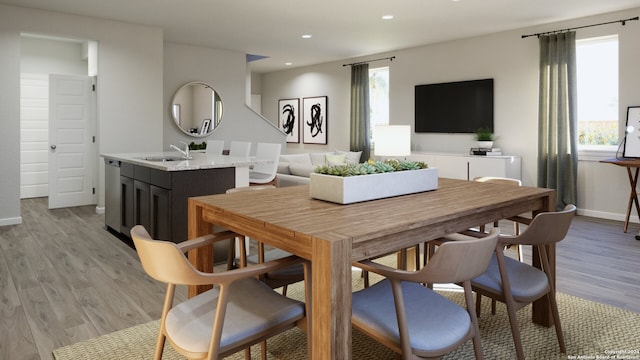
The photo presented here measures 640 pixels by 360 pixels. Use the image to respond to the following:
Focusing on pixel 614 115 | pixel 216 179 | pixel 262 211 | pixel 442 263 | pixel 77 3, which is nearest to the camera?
pixel 442 263

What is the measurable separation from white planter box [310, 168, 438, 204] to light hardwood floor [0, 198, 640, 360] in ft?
4.57

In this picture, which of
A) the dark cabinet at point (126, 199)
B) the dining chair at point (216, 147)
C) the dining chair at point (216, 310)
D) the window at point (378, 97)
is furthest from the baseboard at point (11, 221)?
the window at point (378, 97)

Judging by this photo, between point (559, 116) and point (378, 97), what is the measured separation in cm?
343

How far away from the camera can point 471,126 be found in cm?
677

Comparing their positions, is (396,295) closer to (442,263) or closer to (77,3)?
(442,263)

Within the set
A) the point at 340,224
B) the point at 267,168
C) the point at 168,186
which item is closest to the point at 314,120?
the point at 267,168

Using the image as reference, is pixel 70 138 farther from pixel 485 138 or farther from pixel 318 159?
pixel 485 138

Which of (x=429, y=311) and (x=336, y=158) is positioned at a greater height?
(x=336, y=158)

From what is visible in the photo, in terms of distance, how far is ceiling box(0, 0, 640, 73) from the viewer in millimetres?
4996

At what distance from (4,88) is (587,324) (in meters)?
6.09

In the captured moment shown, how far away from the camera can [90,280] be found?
10.9 feet

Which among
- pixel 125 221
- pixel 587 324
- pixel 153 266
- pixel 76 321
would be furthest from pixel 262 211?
pixel 125 221

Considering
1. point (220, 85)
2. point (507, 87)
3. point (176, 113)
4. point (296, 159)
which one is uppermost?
point (220, 85)

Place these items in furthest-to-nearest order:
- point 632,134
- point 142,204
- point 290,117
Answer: point 290,117 < point 632,134 < point 142,204
